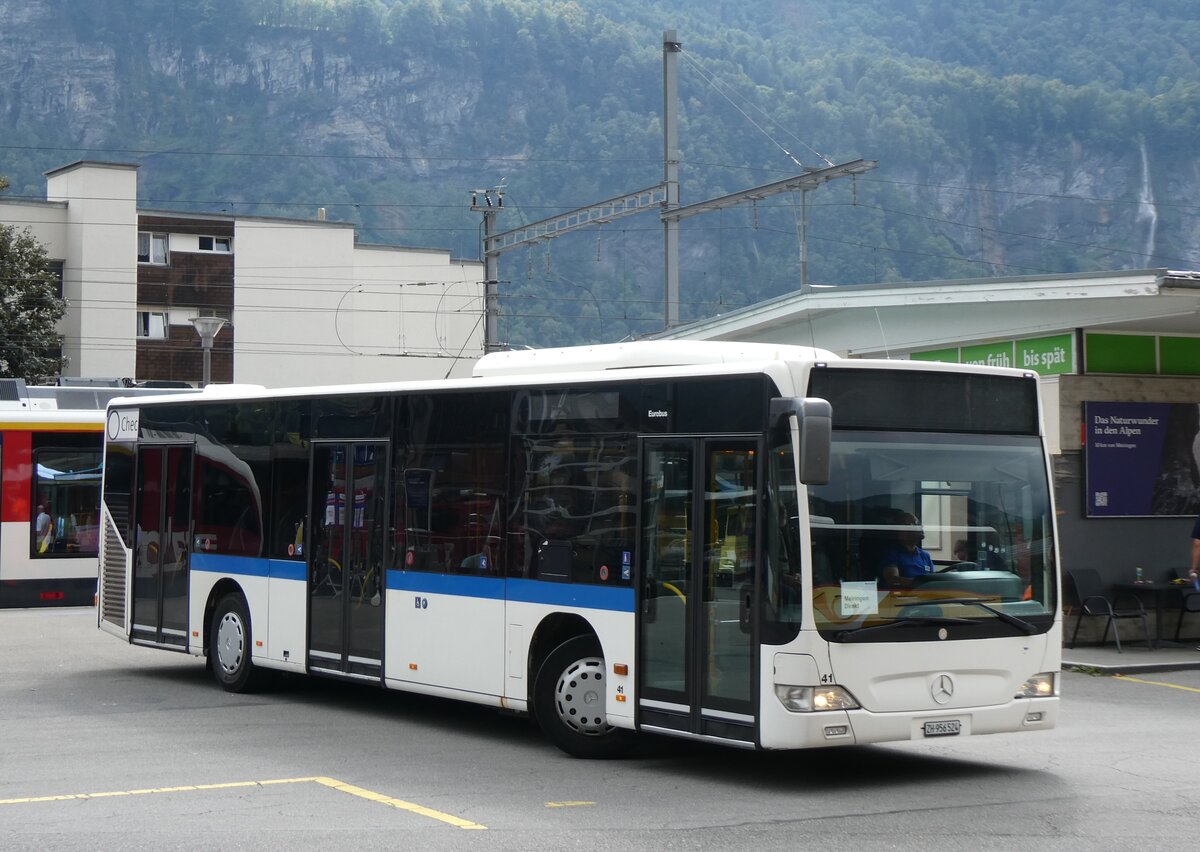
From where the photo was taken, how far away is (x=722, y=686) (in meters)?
9.78

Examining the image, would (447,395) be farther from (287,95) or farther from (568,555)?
(287,95)

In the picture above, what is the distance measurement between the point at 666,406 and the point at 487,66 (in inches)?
5704

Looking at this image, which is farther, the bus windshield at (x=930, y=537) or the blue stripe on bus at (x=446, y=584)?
the blue stripe on bus at (x=446, y=584)

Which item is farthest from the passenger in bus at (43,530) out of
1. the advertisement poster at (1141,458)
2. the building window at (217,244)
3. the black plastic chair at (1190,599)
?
the building window at (217,244)

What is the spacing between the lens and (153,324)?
2534 inches

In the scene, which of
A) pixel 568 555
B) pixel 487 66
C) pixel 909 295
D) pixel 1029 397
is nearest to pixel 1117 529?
pixel 909 295

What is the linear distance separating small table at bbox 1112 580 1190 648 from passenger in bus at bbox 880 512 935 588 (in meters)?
9.26

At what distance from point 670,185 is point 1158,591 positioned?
16.1 m

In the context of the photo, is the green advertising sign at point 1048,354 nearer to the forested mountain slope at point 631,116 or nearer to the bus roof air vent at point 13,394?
the bus roof air vent at point 13,394

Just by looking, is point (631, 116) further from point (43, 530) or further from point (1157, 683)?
point (1157, 683)

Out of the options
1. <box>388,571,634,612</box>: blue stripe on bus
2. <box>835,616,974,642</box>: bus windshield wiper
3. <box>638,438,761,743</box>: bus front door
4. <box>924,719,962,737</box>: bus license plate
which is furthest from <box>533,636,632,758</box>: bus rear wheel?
<box>924,719,962,737</box>: bus license plate

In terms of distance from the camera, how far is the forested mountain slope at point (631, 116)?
118500 millimetres

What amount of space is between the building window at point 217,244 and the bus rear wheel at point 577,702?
5745 centimetres

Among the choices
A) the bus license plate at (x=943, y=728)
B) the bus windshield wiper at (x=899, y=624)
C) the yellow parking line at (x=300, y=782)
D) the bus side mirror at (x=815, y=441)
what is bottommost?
the yellow parking line at (x=300, y=782)
